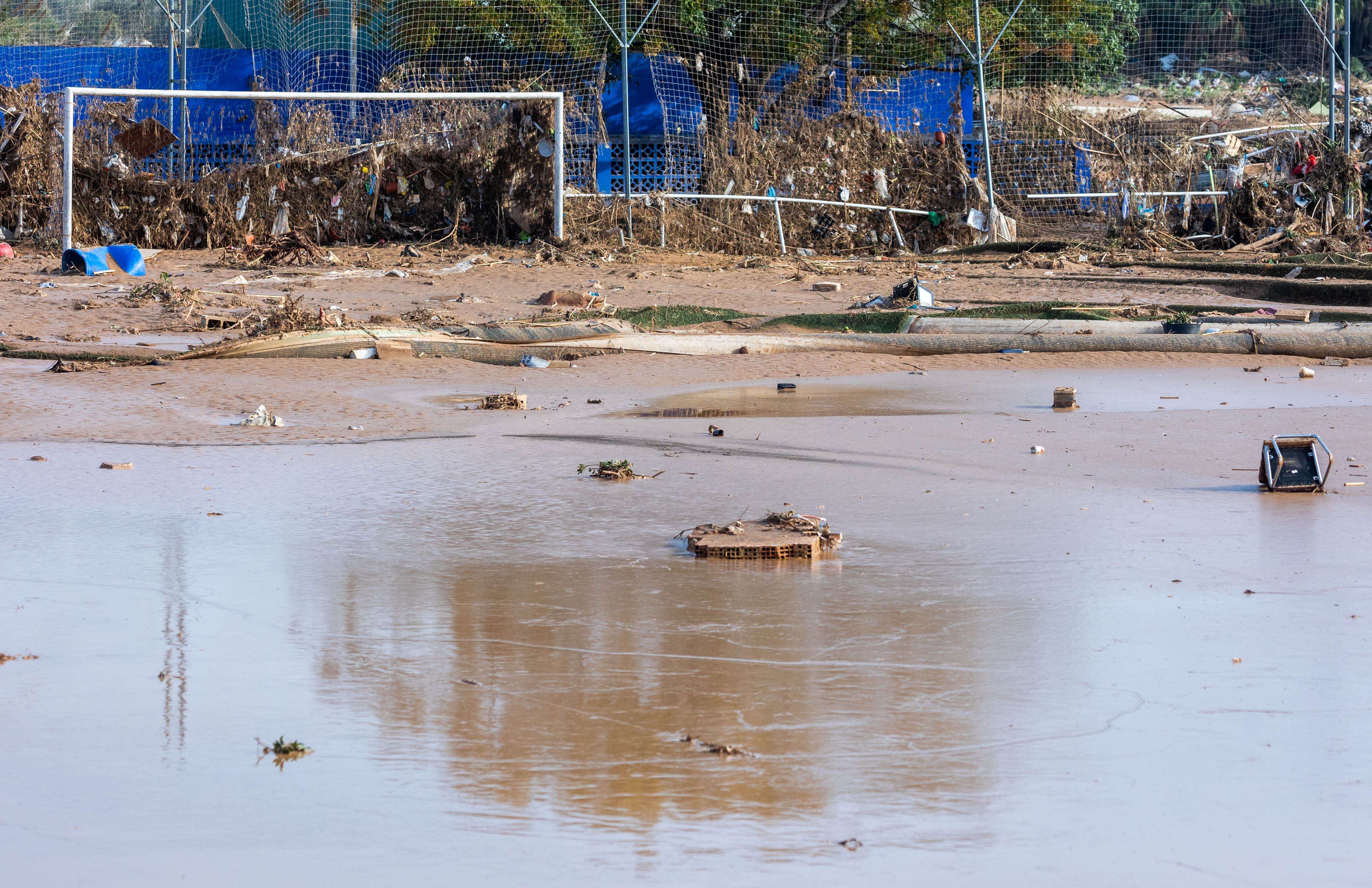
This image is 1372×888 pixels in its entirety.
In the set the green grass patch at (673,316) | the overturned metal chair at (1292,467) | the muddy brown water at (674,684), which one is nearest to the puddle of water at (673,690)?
the muddy brown water at (674,684)

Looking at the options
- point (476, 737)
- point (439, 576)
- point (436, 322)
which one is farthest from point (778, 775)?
point (436, 322)

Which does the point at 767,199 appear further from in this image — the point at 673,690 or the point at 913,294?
the point at 673,690

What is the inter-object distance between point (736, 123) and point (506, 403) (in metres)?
12.4

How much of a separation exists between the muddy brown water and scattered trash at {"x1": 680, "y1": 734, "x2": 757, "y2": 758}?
3 cm

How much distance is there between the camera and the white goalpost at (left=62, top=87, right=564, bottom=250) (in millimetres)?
15375

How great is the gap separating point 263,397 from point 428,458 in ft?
6.33

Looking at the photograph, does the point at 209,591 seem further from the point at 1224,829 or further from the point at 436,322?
the point at 436,322

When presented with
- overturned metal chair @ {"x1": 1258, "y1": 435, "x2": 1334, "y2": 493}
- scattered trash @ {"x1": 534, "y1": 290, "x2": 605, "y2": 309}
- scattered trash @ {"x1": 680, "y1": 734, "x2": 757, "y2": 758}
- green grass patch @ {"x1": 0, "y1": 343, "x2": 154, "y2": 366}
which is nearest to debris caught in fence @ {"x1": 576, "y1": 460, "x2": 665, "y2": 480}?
overturned metal chair @ {"x1": 1258, "y1": 435, "x2": 1334, "y2": 493}

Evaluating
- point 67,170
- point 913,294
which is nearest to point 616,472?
point 913,294

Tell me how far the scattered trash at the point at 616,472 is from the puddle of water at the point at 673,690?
30 cm

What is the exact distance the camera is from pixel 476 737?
248 cm

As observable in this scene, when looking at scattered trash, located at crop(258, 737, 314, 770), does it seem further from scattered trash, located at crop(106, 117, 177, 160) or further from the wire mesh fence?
scattered trash, located at crop(106, 117, 177, 160)

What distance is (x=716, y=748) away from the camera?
7.97ft

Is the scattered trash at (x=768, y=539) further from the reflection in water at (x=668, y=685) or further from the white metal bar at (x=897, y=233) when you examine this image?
the white metal bar at (x=897, y=233)
